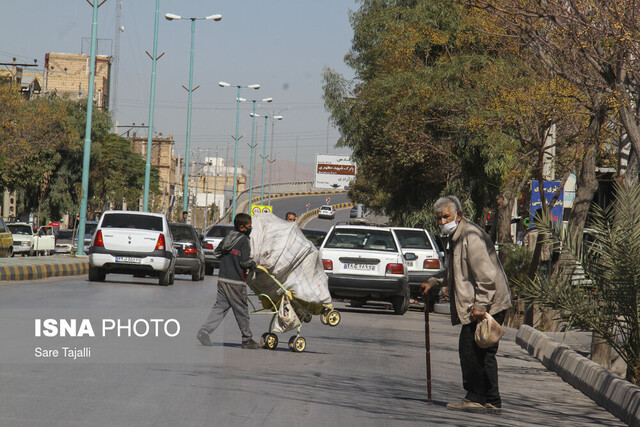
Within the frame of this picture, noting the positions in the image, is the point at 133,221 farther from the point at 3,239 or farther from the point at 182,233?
the point at 3,239

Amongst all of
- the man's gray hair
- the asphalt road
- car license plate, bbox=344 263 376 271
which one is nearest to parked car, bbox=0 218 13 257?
car license plate, bbox=344 263 376 271

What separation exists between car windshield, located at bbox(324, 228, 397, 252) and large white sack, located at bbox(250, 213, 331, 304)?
886 cm

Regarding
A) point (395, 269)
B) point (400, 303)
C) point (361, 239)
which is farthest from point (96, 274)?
point (395, 269)

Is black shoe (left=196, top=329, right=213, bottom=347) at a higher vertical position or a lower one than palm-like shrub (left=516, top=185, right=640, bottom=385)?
lower

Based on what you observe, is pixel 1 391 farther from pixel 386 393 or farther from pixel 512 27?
pixel 512 27

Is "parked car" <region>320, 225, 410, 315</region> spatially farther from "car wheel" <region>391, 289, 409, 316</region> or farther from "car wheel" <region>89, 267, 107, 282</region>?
"car wheel" <region>89, 267, 107, 282</region>

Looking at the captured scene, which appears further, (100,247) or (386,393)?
(100,247)

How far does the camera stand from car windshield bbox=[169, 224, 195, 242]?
30473 millimetres

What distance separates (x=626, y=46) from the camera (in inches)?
519

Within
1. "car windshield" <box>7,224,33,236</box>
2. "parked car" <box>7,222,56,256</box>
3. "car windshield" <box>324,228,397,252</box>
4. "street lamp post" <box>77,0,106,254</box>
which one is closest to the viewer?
"car windshield" <box>324,228,397,252</box>

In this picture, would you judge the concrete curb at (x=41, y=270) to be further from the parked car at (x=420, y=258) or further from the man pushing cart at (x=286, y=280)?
the man pushing cart at (x=286, y=280)

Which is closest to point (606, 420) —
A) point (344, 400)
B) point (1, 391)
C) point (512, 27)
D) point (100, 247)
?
point (344, 400)

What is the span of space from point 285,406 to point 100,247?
1727 centimetres

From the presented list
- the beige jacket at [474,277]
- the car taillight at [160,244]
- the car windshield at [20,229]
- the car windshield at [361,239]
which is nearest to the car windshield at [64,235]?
the car windshield at [20,229]
